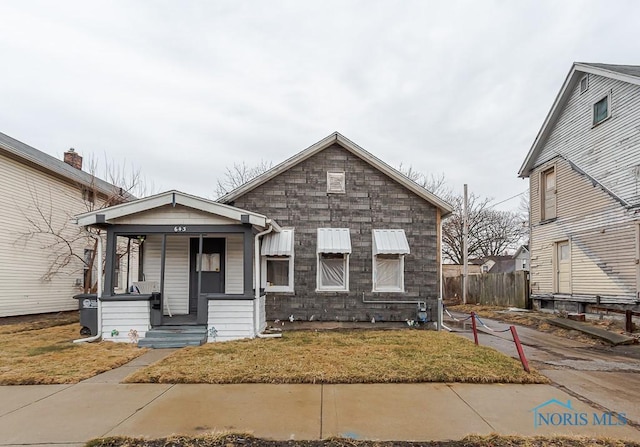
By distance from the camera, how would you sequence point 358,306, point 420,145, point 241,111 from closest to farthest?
point 358,306
point 241,111
point 420,145

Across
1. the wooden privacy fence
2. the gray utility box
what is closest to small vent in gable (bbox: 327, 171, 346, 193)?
the gray utility box

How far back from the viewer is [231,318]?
30.0ft

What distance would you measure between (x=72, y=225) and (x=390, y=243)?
13587 millimetres

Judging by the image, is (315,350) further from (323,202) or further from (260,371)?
(323,202)

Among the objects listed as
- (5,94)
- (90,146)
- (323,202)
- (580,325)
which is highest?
(5,94)

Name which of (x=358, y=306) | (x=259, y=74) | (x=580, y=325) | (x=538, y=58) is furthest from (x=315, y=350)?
(x=538, y=58)

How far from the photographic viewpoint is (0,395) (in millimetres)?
5441

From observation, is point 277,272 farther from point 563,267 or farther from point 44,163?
point 563,267

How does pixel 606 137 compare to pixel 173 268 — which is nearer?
pixel 173 268

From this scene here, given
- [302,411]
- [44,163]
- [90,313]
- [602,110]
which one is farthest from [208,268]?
[602,110]

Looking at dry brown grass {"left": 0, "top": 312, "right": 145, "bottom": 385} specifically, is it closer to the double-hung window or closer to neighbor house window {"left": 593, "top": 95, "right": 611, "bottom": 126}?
the double-hung window

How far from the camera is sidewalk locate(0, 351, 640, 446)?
4.11 meters

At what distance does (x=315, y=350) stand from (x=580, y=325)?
9092 millimetres

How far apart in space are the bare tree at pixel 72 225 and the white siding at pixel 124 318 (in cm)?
419
